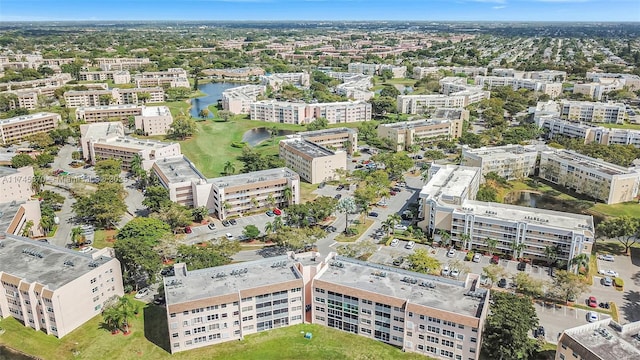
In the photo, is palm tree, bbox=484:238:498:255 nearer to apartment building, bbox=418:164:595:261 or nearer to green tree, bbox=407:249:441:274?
apartment building, bbox=418:164:595:261

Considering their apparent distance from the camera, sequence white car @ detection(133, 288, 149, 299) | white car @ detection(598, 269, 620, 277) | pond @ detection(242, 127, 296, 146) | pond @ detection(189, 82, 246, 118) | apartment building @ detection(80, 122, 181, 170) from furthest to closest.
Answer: pond @ detection(189, 82, 246, 118) < pond @ detection(242, 127, 296, 146) < apartment building @ detection(80, 122, 181, 170) < white car @ detection(598, 269, 620, 277) < white car @ detection(133, 288, 149, 299)

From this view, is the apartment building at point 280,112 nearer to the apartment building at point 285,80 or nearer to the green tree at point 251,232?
the apartment building at point 285,80

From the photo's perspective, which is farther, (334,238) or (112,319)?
(334,238)

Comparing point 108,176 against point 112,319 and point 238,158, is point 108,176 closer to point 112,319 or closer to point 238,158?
point 238,158

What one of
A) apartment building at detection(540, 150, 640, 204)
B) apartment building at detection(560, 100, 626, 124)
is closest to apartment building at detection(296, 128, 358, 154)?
apartment building at detection(540, 150, 640, 204)

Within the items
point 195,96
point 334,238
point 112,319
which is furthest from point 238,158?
point 195,96

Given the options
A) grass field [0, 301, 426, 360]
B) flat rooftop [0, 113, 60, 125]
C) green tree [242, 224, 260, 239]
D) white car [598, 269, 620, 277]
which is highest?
flat rooftop [0, 113, 60, 125]

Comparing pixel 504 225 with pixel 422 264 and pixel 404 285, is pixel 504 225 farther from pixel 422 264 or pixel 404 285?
pixel 404 285
